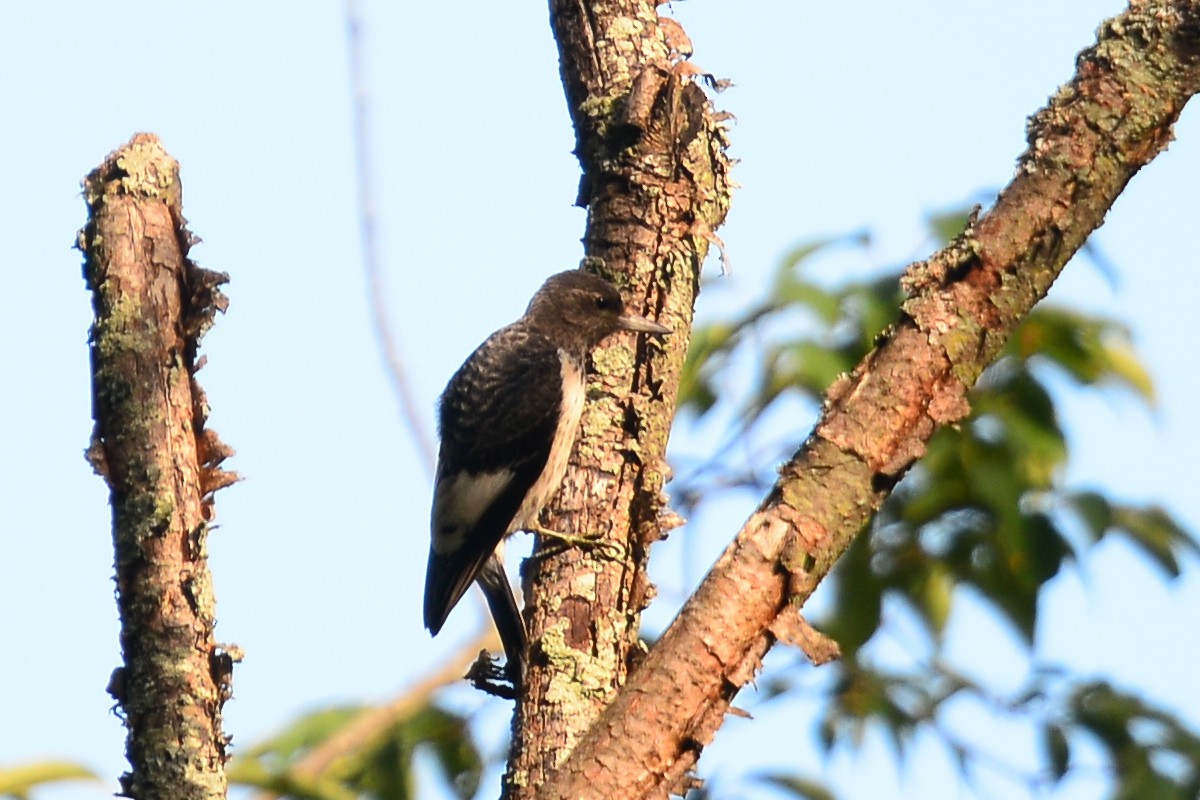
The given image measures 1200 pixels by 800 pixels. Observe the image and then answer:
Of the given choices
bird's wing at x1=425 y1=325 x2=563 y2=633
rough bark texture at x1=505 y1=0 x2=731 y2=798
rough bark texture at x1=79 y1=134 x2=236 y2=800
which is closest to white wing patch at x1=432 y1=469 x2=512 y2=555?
bird's wing at x1=425 y1=325 x2=563 y2=633

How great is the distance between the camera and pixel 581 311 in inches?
205

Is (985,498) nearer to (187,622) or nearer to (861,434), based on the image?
(861,434)

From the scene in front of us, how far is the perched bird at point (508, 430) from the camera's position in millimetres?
5023

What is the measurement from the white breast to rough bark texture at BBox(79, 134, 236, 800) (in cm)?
208

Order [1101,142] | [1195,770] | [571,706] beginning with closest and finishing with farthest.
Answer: [1101,142] → [571,706] → [1195,770]

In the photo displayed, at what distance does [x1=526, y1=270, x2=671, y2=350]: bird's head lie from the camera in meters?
4.67

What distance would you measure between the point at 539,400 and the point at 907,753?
5.81 feet

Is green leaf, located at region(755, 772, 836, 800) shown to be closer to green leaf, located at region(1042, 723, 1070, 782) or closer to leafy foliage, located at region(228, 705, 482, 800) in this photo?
green leaf, located at region(1042, 723, 1070, 782)

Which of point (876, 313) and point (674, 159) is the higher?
point (674, 159)

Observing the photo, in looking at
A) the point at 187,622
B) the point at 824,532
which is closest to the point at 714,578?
the point at 824,532

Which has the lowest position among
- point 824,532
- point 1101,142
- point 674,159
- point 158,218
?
point 824,532

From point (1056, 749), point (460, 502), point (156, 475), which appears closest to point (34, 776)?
point (156, 475)

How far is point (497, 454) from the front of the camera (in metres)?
5.58

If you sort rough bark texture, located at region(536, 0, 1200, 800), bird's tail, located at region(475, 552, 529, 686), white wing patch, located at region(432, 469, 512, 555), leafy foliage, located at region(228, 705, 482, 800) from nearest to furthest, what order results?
rough bark texture, located at region(536, 0, 1200, 800), bird's tail, located at region(475, 552, 529, 686), leafy foliage, located at region(228, 705, 482, 800), white wing patch, located at region(432, 469, 512, 555)
